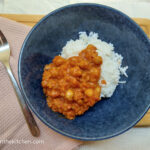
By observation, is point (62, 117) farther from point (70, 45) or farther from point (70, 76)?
point (70, 45)

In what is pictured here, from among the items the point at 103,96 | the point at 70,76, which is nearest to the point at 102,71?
the point at 103,96

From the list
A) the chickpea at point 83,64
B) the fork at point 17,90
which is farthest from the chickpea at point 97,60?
the fork at point 17,90

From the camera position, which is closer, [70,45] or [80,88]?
[80,88]

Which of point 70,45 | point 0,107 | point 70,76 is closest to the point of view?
point 70,76

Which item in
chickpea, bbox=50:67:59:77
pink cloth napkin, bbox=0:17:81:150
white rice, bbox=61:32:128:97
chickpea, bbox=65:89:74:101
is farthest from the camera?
white rice, bbox=61:32:128:97

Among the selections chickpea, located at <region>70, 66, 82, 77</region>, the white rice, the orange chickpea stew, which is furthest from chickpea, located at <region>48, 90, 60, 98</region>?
the white rice

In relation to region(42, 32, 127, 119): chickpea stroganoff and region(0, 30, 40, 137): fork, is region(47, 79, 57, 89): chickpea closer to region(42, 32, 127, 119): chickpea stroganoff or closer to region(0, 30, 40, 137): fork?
region(42, 32, 127, 119): chickpea stroganoff

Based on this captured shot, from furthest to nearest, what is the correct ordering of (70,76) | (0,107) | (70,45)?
(70,45) → (0,107) → (70,76)
